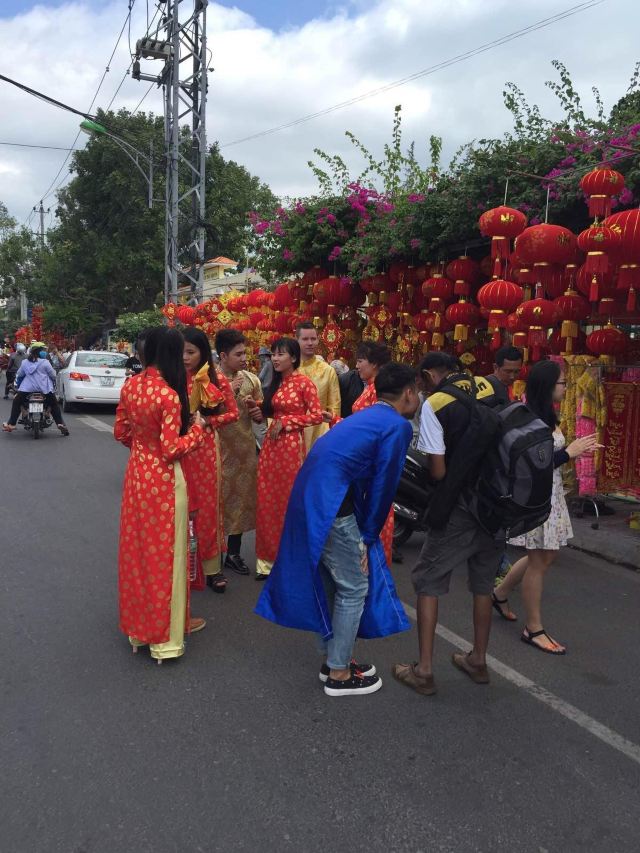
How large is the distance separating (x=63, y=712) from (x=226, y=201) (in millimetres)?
26951

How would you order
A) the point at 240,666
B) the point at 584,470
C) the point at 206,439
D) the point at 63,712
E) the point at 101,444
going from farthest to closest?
the point at 101,444, the point at 584,470, the point at 206,439, the point at 240,666, the point at 63,712

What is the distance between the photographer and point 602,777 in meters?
2.62

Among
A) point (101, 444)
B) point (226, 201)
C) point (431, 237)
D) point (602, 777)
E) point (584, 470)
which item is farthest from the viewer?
point (226, 201)

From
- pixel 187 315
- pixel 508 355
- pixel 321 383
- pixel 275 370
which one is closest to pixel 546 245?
pixel 508 355

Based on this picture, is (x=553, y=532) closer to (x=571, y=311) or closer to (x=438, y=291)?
(x=571, y=311)

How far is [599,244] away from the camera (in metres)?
5.32

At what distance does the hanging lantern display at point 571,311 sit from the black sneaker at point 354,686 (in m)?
4.18

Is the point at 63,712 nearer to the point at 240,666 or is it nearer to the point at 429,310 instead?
the point at 240,666

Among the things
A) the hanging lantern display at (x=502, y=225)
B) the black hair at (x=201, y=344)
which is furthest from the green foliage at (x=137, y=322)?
the black hair at (x=201, y=344)

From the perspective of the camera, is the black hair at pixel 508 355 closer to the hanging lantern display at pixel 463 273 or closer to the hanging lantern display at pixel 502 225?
the hanging lantern display at pixel 502 225

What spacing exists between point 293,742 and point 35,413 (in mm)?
9933

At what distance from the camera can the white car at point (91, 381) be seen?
611 inches

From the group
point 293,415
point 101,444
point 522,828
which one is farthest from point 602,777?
point 101,444

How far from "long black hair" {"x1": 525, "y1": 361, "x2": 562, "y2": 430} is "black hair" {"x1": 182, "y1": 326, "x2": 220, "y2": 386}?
183 centimetres
